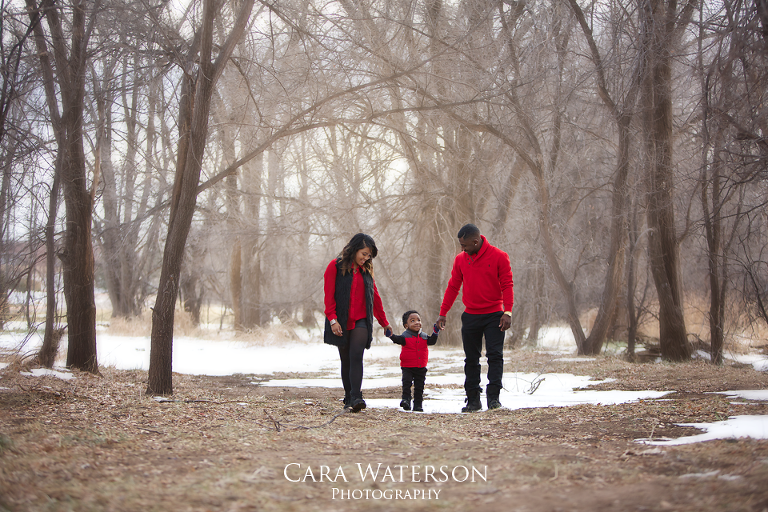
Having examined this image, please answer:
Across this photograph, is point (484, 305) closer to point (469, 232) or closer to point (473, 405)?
point (469, 232)

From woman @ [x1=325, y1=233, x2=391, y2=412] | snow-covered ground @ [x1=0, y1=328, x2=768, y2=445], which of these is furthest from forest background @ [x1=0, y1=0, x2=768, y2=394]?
woman @ [x1=325, y1=233, x2=391, y2=412]

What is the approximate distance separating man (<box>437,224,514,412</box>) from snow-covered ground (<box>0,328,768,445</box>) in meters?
0.38

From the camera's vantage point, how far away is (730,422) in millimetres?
4027

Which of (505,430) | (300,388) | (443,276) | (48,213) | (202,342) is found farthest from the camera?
(202,342)

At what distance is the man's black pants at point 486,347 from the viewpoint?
5.43 m

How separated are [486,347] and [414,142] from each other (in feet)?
23.6

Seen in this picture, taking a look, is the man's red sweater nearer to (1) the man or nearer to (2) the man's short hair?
(1) the man

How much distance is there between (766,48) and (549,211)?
24.4 feet

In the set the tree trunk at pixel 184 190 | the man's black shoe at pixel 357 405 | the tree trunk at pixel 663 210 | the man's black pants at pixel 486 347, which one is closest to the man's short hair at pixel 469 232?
the man's black pants at pixel 486 347

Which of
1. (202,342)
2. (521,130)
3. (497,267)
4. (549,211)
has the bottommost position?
(202,342)

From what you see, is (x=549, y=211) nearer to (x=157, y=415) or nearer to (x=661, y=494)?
(x=157, y=415)

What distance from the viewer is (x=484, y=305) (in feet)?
18.0

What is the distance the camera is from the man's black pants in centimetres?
543

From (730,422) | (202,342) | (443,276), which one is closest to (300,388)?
(730,422)
